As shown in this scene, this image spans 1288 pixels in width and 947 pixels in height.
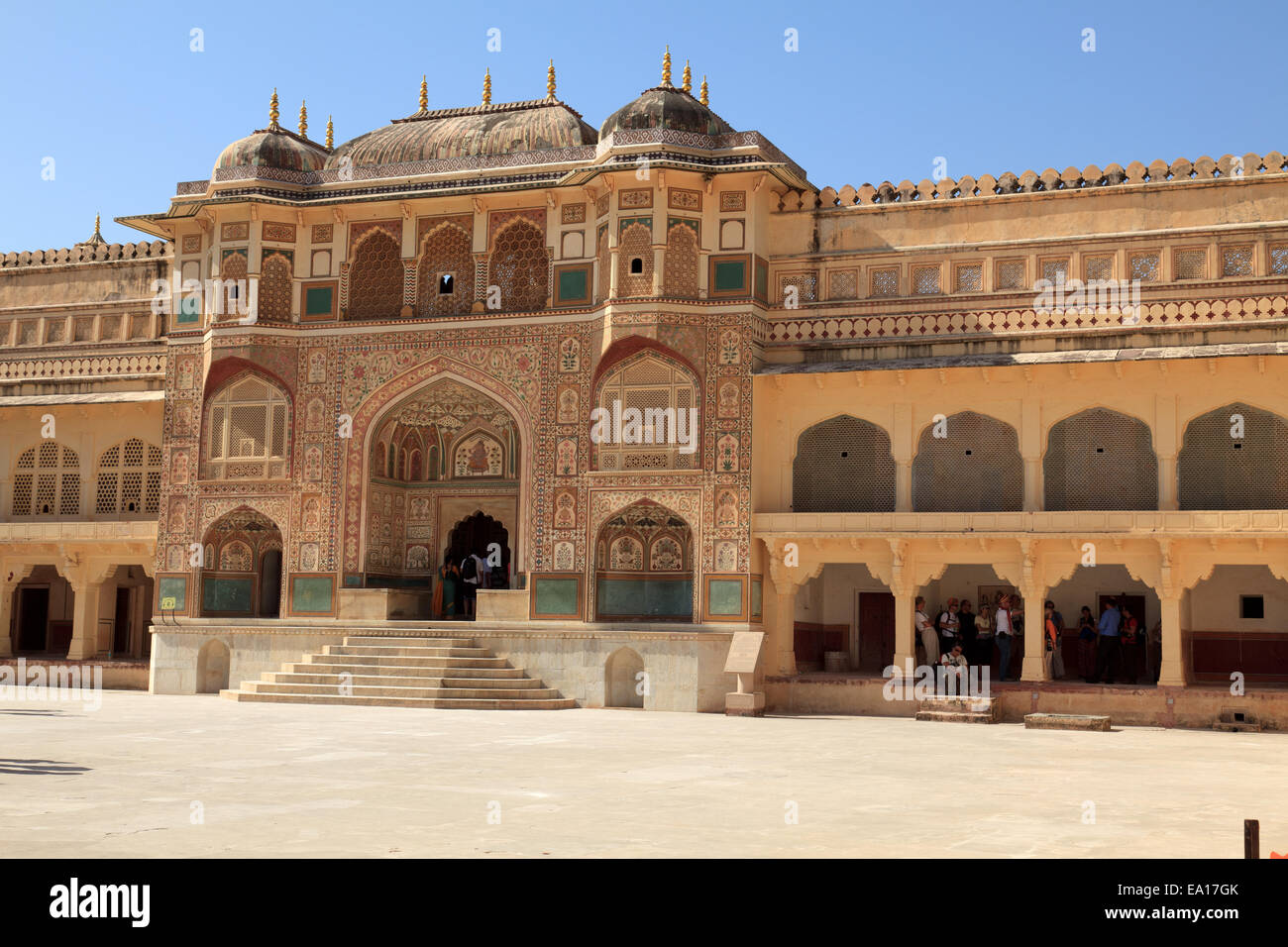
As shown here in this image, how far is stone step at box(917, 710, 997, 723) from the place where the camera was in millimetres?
17938

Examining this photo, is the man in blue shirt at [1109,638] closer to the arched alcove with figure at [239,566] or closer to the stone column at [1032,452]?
the stone column at [1032,452]

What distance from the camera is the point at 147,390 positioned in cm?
2422

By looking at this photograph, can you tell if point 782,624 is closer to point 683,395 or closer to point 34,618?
point 683,395

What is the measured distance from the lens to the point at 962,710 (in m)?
18.2

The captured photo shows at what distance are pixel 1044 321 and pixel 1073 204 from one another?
1.77 m

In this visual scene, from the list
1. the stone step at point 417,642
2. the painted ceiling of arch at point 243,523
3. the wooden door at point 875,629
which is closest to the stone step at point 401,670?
the stone step at point 417,642

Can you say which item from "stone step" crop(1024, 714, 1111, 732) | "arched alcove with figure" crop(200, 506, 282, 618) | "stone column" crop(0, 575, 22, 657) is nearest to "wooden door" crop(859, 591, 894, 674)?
"stone step" crop(1024, 714, 1111, 732)

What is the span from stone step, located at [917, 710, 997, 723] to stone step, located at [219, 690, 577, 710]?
4845mm

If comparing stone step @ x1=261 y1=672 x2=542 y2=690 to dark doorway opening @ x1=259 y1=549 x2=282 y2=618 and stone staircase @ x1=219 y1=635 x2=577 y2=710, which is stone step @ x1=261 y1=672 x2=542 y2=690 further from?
dark doorway opening @ x1=259 y1=549 x2=282 y2=618

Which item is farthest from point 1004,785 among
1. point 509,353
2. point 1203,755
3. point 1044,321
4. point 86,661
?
point 86,661

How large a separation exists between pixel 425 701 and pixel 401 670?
1090 millimetres

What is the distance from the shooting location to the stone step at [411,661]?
786 inches

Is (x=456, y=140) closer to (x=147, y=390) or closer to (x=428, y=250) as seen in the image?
(x=428, y=250)
